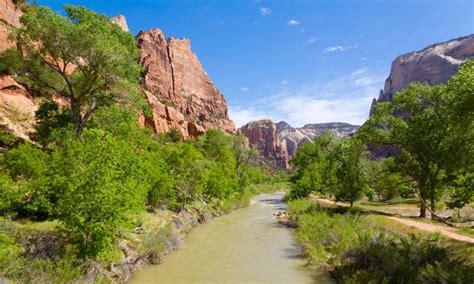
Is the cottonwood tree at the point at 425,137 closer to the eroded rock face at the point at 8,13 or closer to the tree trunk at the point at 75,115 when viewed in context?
the tree trunk at the point at 75,115

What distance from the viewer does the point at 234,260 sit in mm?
18891

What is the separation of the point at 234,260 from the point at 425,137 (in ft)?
57.3

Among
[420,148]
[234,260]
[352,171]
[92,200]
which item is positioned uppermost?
[420,148]

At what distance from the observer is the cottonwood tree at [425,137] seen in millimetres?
22859

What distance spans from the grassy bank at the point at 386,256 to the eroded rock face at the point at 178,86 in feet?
316

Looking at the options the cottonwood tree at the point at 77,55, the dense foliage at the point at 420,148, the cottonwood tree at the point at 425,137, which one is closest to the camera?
the dense foliage at the point at 420,148

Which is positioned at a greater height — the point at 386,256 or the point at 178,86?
the point at 178,86

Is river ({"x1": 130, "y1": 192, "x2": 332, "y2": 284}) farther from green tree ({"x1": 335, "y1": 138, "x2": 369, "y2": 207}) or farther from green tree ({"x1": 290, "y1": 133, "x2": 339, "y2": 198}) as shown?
green tree ({"x1": 290, "y1": 133, "x2": 339, "y2": 198})

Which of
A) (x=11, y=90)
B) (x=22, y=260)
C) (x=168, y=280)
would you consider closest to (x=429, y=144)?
(x=168, y=280)

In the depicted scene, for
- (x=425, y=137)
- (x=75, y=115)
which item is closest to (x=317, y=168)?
(x=425, y=137)

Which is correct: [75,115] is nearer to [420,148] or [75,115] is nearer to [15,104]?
[15,104]

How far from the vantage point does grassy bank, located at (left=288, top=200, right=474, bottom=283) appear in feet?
35.1

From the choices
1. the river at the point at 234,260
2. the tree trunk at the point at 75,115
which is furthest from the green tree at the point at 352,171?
the tree trunk at the point at 75,115

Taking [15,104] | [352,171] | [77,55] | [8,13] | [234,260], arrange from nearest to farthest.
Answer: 1. [234,260]
2. [77,55]
3. [352,171]
4. [15,104]
5. [8,13]
